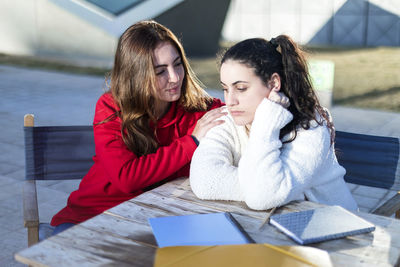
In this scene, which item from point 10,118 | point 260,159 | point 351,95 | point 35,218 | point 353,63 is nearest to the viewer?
point 260,159

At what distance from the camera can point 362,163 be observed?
274 centimetres

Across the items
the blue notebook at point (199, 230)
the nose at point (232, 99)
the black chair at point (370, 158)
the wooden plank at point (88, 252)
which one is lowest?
the wooden plank at point (88, 252)

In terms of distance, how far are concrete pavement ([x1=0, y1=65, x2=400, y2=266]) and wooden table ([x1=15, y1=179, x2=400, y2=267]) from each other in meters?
1.22

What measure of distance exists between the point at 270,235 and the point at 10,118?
614 centimetres

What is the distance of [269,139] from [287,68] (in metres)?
A: 0.35

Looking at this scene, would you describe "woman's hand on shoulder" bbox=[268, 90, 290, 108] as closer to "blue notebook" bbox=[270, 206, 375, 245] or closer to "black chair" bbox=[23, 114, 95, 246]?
"blue notebook" bbox=[270, 206, 375, 245]

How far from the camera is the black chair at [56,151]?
111 inches

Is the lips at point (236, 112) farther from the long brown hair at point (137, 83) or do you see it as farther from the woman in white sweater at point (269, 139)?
the long brown hair at point (137, 83)

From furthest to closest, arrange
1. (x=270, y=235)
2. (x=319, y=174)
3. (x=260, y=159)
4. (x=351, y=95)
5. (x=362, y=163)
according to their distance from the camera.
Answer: (x=351, y=95) < (x=362, y=163) < (x=319, y=174) < (x=260, y=159) < (x=270, y=235)

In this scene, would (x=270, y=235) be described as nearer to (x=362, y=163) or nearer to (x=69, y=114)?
(x=362, y=163)

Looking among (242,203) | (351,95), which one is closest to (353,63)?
(351,95)

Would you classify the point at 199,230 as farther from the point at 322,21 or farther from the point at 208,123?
the point at 322,21

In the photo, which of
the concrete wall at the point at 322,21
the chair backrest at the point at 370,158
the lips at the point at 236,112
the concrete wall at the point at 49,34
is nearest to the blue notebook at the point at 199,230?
the lips at the point at 236,112

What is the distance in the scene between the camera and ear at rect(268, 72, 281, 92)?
2.14 metres
